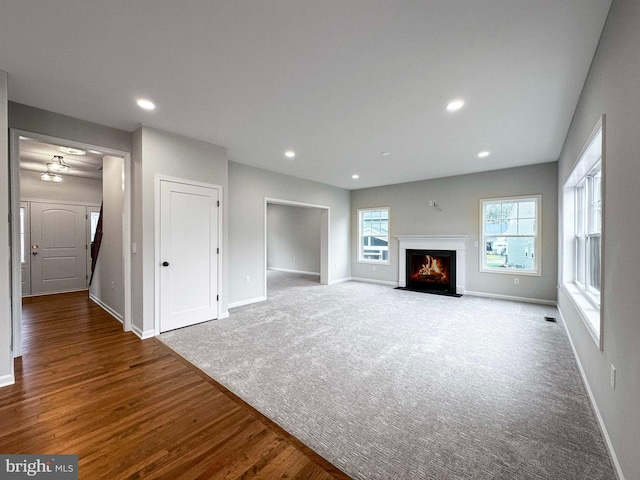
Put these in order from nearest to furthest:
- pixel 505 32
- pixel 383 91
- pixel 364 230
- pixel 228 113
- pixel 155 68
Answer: pixel 505 32 → pixel 155 68 → pixel 383 91 → pixel 228 113 → pixel 364 230

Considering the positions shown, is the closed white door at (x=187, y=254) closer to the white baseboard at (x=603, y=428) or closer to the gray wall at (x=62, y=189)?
the white baseboard at (x=603, y=428)

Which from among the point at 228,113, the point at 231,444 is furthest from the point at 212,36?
the point at 231,444

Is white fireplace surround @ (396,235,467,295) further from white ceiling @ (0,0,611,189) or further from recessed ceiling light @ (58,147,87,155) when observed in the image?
recessed ceiling light @ (58,147,87,155)

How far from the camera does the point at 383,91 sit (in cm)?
254

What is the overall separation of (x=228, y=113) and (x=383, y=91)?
67.9 inches

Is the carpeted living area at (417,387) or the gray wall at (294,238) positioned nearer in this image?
the carpeted living area at (417,387)

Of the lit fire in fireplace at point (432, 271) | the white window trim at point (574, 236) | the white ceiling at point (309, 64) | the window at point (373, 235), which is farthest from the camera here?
the window at point (373, 235)

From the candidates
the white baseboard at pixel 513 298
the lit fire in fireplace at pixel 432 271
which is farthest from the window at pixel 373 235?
the white baseboard at pixel 513 298

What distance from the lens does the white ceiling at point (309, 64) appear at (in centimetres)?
165

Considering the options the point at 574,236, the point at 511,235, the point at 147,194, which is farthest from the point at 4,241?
the point at 511,235

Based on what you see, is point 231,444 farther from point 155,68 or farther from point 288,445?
point 155,68

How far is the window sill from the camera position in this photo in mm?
2024

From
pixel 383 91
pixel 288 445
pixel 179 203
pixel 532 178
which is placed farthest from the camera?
pixel 532 178

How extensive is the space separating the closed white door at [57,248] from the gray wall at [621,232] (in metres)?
8.74
